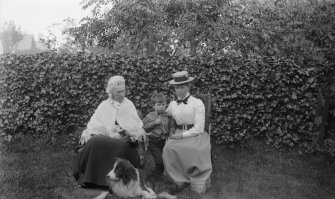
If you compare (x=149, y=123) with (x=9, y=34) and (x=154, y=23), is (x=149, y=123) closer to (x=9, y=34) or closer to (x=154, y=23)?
(x=154, y=23)

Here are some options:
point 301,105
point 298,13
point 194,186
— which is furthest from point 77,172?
point 298,13

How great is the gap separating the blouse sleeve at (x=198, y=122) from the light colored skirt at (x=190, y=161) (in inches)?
3.1

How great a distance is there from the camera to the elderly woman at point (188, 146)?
5.62 m

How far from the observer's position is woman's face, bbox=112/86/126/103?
5.75m

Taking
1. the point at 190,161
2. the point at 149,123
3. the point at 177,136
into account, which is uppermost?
the point at 149,123

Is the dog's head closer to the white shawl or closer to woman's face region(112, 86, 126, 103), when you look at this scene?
the white shawl

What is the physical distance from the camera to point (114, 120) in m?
5.80

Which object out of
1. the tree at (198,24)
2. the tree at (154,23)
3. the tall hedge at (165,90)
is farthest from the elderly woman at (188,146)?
the tree at (154,23)

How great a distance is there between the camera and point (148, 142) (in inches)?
242

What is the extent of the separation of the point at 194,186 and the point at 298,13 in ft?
15.8

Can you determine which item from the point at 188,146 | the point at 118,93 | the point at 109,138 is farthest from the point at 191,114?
the point at 109,138

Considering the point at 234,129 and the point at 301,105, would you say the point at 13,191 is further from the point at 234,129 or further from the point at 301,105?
the point at 301,105

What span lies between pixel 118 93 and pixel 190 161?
1.46m

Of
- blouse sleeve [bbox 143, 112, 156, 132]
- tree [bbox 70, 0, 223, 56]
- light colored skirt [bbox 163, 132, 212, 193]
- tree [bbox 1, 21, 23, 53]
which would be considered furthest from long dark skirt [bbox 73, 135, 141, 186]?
tree [bbox 70, 0, 223, 56]
